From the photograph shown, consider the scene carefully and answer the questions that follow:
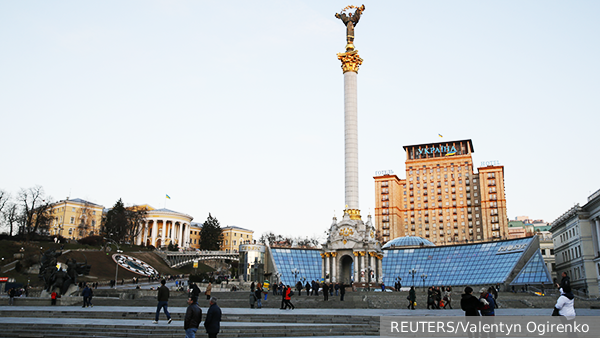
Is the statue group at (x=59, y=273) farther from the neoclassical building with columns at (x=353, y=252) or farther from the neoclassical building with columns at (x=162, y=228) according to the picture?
the neoclassical building with columns at (x=162, y=228)

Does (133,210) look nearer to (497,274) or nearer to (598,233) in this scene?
(497,274)

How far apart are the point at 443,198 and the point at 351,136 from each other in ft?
290

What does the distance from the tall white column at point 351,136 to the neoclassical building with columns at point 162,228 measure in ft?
275

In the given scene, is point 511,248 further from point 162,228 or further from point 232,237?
point 232,237

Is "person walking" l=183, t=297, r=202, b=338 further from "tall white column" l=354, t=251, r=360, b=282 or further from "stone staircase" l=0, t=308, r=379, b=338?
"tall white column" l=354, t=251, r=360, b=282

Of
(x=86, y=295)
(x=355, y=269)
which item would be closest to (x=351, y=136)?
(x=355, y=269)

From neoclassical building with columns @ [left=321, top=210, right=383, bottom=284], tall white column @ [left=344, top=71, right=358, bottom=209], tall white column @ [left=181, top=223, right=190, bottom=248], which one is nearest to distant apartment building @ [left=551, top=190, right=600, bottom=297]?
neoclassical building with columns @ [left=321, top=210, right=383, bottom=284]

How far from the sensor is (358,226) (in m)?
62.0

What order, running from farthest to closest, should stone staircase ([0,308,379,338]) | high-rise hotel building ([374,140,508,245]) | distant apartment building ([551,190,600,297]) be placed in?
high-rise hotel building ([374,140,508,245]), distant apartment building ([551,190,600,297]), stone staircase ([0,308,379,338])

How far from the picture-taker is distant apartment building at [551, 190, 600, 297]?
199ft

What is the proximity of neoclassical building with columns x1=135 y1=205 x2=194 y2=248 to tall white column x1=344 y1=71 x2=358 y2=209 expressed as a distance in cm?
8379

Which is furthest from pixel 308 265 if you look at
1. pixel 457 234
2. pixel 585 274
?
pixel 457 234

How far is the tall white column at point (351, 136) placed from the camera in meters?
63.8

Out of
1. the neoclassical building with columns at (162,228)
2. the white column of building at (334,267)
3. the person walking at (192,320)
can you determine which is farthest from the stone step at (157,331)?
the neoclassical building with columns at (162,228)
